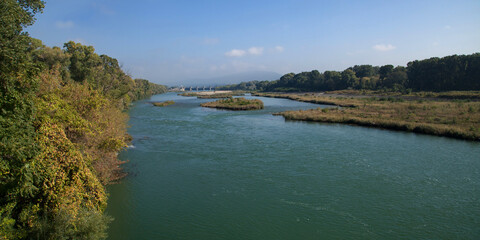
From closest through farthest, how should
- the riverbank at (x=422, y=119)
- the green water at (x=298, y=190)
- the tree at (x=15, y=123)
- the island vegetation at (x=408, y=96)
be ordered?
the tree at (x=15, y=123) < the green water at (x=298, y=190) < the riverbank at (x=422, y=119) < the island vegetation at (x=408, y=96)

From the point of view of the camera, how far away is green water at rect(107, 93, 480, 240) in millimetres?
13398

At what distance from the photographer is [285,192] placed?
16953 mm

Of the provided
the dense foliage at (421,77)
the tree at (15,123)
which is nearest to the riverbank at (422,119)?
the tree at (15,123)

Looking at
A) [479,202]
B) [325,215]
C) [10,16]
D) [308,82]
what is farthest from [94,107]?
[308,82]

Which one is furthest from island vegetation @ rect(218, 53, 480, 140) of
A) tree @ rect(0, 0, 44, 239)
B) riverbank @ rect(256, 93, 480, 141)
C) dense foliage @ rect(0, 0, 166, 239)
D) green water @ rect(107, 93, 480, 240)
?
tree @ rect(0, 0, 44, 239)

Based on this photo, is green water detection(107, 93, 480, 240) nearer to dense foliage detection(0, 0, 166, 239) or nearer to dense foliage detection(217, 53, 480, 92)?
dense foliage detection(0, 0, 166, 239)

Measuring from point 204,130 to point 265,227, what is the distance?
23.3m

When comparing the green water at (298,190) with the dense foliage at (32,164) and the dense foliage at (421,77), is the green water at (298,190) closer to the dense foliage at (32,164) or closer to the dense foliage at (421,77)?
the dense foliage at (32,164)

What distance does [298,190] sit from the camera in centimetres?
1717

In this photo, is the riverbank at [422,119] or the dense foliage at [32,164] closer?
the dense foliage at [32,164]

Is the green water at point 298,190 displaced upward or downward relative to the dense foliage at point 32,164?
downward

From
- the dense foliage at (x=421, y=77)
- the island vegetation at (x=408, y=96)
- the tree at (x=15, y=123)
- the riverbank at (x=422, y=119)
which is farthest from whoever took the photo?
the dense foliage at (x=421, y=77)

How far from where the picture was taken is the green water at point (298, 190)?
13.4 meters

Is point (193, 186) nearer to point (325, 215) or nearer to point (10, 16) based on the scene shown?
point (325, 215)
